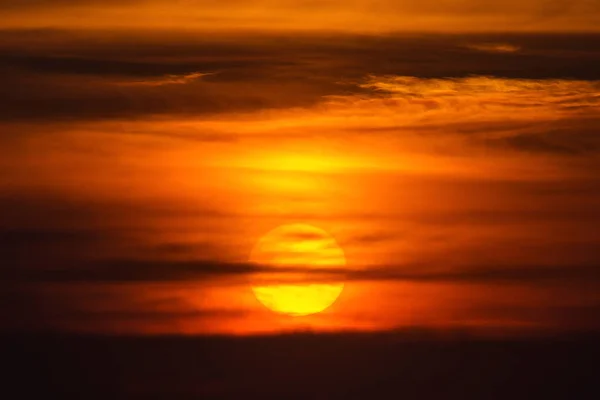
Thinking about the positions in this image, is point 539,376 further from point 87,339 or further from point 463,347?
point 87,339

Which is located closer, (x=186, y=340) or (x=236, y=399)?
(x=236, y=399)

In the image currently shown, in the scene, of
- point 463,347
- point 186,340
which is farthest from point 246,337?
point 463,347

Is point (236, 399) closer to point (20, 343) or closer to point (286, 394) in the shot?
point (286, 394)

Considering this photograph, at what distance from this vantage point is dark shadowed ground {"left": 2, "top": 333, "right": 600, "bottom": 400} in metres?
32.7

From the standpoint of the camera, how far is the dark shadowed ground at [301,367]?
32688mm

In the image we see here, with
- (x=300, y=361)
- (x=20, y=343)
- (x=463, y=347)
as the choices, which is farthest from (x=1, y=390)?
(x=463, y=347)

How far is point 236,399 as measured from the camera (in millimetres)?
32219

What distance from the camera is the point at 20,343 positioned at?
113 feet

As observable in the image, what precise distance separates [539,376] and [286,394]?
4.09 meters

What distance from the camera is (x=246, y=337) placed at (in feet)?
113

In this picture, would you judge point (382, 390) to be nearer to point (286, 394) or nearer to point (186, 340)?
point (286, 394)

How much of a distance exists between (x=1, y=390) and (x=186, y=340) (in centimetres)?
380

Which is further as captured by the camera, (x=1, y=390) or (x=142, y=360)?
(x=142, y=360)

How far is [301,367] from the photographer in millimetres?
33594
